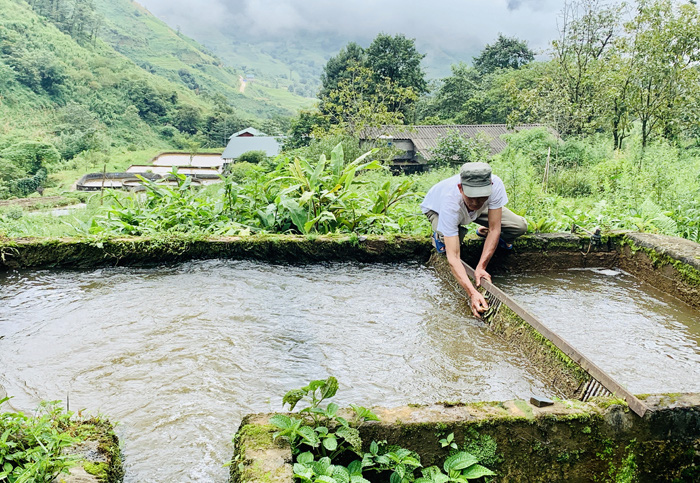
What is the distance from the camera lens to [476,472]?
2.01m

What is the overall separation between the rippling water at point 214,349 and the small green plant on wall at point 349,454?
1.77 feet

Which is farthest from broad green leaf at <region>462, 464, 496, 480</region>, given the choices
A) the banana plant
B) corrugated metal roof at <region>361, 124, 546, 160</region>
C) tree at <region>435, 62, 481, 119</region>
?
tree at <region>435, 62, 481, 119</region>

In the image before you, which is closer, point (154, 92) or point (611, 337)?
point (611, 337)

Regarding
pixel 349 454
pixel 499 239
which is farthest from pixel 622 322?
pixel 349 454

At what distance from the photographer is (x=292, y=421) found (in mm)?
2016

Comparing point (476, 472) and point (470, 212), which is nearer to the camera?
Answer: point (476, 472)

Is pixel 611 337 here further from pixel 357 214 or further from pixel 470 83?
pixel 470 83

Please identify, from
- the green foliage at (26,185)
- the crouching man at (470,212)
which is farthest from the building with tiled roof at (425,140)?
the green foliage at (26,185)

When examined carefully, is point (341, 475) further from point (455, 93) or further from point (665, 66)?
point (455, 93)

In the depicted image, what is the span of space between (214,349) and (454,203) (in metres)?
2.09

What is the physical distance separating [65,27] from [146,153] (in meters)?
47.2

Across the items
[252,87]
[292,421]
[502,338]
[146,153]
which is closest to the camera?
[292,421]

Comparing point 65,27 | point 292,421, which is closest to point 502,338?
point 292,421

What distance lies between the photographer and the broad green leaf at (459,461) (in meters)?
2.01
